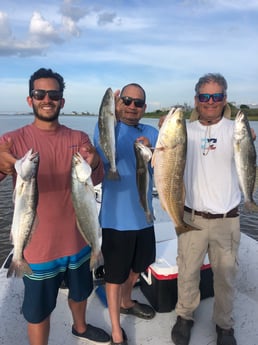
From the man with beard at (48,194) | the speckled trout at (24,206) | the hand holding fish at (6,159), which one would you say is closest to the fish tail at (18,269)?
the speckled trout at (24,206)

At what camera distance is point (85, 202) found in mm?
2967

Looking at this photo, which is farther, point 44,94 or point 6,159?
point 44,94

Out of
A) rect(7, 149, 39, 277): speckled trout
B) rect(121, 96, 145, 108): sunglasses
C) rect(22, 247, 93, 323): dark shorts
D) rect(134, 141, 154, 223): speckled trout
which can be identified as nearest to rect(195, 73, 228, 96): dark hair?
rect(121, 96, 145, 108): sunglasses

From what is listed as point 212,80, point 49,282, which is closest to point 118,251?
point 49,282

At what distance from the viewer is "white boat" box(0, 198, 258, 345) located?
158 inches

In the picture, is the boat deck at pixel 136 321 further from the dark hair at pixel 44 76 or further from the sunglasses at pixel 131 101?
the dark hair at pixel 44 76

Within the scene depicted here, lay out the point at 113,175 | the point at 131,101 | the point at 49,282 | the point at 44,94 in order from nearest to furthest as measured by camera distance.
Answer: the point at 44,94 → the point at 49,282 → the point at 113,175 → the point at 131,101

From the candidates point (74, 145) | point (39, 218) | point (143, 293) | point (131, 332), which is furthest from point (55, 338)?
point (74, 145)

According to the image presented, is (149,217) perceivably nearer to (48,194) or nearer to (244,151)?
(48,194)

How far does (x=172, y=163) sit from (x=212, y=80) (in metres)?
1.13

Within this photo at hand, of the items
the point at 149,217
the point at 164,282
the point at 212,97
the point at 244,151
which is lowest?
the point at 164,282

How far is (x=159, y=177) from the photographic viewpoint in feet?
10.5

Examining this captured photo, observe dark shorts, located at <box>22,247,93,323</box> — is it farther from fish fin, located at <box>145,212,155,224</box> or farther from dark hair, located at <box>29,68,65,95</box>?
dark hair, located at <box>29,68,65,95</box>

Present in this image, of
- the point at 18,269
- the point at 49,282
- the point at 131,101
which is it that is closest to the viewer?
the point at 18,269
